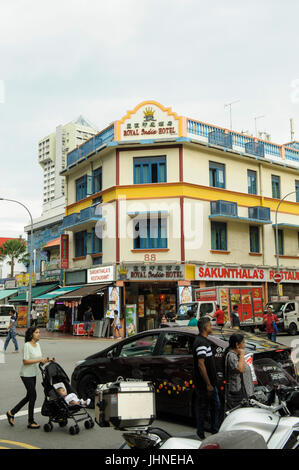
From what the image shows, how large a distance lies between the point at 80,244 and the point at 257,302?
1304 centimetres

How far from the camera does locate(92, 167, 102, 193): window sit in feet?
102

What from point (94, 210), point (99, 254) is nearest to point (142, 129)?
point (94, 210)

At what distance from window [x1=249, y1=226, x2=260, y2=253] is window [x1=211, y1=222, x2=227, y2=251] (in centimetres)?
243

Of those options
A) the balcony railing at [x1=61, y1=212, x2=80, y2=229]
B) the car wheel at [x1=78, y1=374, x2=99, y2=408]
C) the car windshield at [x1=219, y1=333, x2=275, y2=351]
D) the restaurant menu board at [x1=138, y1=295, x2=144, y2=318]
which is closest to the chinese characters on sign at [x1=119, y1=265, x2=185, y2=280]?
the restaurant menu board at [x1=138, y1=295, x2=144, y2=318]

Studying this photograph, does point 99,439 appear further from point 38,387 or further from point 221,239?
point 221,239

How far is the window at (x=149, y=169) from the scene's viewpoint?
93.9 feet

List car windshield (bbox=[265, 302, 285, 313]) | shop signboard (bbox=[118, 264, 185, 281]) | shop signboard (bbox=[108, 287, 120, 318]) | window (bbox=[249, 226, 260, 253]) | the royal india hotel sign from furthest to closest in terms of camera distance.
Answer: window (bbox=[249, 226, 260, 253]), the royal india hotel sign, shop signboard (bbox=[108, 287, 120, 318]), shop signboard (bbox=[118, 264, 185, 281]), car windshield (bbox=[265, 302, 285, 313])

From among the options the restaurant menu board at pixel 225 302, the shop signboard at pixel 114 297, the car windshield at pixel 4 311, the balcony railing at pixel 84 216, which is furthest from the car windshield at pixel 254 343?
the car windshield at pixel 4 311

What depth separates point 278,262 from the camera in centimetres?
3011

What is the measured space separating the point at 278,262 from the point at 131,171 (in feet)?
35.9

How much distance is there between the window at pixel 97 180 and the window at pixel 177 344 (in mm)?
23862

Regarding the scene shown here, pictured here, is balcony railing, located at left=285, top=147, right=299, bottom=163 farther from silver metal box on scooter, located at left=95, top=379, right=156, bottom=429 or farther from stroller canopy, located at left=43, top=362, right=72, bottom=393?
silver metal box on scooter, located at left=95, top=379, right=156, bottom=429

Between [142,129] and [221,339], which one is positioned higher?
[142,129]

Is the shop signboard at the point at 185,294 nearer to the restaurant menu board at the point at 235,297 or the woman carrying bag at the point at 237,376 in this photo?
the restaurant menu board at the point at 235,297
